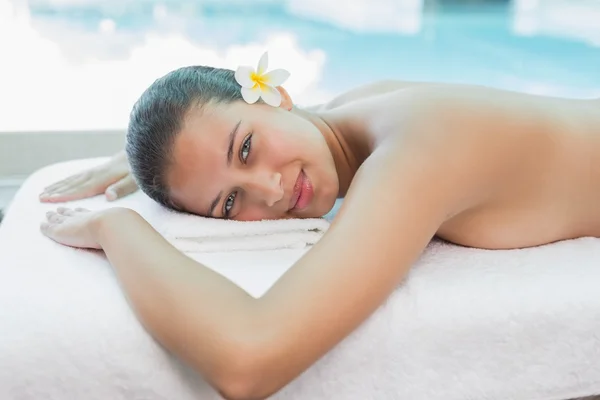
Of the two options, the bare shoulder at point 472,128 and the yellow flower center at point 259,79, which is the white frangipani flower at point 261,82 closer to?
the yellow flower center at point 259,79

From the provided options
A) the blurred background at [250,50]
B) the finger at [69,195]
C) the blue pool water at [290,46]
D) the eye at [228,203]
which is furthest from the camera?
the blue pool water at [290,46]

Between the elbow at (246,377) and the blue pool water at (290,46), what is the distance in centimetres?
163

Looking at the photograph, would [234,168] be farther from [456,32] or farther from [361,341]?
[456,32]

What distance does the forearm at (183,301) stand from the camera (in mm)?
837

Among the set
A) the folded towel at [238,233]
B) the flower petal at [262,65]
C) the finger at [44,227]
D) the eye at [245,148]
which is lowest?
the finger at [44,227]

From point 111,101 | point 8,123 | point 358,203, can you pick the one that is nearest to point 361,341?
point 358,203

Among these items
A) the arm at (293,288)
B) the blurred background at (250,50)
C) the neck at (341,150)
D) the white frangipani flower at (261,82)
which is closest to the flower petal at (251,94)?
the white frangipani flower at (261,82)

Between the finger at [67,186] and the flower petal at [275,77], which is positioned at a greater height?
the flower petal at [275,77]

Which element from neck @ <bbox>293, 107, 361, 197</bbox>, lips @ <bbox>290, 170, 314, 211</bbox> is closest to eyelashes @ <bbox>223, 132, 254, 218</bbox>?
lips @ <bbox>290, 170, 314, 211</bbox>

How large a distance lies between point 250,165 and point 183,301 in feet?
1.06

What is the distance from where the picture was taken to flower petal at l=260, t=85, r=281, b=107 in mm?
1194

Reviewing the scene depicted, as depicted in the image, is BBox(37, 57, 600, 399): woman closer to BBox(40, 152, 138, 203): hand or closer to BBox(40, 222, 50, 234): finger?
BBox(40, 222, 50, 234): finger

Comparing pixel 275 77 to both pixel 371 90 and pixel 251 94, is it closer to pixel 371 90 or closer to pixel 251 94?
pixel 251 94

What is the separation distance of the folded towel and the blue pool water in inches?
50.4
